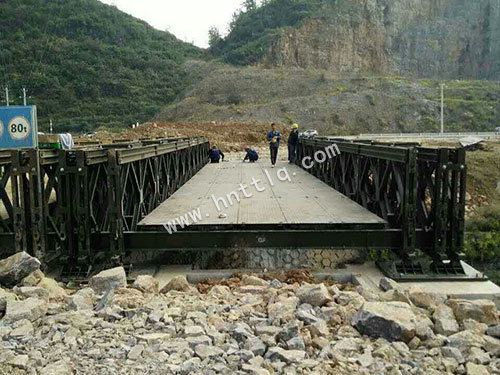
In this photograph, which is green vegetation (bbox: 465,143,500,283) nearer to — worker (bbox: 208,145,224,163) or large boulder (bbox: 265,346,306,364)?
worker (bbox: 208,145,224,163)

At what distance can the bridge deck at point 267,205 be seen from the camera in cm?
758

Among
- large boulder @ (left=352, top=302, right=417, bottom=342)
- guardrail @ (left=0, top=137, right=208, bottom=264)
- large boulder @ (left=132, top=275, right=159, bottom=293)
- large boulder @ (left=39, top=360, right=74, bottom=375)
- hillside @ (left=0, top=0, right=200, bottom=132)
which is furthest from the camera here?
hillside @ (left=0, top=0, right=200, bottom=132)

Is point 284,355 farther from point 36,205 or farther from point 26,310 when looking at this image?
point 36,205

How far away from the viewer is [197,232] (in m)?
7.04

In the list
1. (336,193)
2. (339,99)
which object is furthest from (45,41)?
(336,193)

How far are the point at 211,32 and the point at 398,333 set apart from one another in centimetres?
12483

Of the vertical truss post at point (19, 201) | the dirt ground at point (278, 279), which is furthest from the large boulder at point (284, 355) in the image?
the vertical truss post at point (19, 201)

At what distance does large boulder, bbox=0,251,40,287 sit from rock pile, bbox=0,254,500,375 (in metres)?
0.43

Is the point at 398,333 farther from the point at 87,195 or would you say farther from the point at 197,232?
the point at 87,195

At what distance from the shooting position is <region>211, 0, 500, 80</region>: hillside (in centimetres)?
8988

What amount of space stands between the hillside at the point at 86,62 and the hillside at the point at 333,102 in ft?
41.3

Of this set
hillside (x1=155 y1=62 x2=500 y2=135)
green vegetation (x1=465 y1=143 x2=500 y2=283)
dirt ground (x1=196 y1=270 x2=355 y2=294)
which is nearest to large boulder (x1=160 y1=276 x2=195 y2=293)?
dirt ground (x1=196 y1=270 x2=355 y2=294)

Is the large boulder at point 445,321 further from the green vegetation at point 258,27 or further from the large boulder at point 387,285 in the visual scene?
the green vegetation at point 258,27

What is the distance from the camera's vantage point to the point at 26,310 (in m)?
4.55
